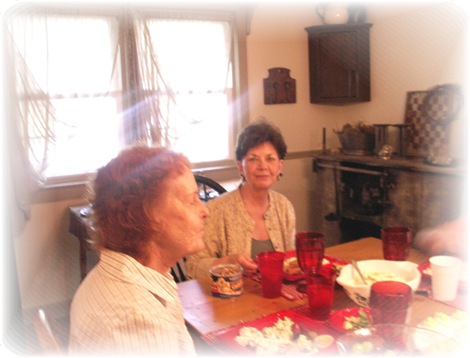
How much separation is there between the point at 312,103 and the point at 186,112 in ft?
3.73

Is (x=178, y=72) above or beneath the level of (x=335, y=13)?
beneath

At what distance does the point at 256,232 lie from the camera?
6.20 ft

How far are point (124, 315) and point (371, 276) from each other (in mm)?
733

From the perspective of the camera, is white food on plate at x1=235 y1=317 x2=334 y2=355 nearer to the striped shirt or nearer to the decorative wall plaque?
the striped shirt

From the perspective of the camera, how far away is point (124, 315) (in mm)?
871

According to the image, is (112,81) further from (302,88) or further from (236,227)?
(236,227)

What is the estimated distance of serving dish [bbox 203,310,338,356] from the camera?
1.06 m

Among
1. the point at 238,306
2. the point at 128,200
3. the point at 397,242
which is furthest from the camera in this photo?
the point at 397,242

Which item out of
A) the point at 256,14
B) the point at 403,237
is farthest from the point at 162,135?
the point at 403,237

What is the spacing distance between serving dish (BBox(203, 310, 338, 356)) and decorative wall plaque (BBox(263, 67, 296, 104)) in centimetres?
274

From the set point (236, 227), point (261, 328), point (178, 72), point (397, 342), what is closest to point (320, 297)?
point (261, 328)

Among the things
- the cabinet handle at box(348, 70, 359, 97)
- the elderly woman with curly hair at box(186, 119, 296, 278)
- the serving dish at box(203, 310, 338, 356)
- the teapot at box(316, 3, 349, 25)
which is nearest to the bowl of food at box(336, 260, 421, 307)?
the serving dish at box(203, 310, 338, 356)

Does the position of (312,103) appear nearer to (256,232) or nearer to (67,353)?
(256,232)

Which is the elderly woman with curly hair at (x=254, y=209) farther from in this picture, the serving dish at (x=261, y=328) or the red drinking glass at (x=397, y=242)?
the serving dish at (x=261, y=328)
